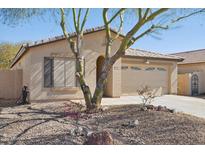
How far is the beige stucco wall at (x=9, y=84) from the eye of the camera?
1897 cm

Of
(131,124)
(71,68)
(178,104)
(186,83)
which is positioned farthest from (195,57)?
(131,124)

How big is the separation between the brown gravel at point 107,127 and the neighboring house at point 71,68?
4.17 meters

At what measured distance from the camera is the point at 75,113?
36.2 feet

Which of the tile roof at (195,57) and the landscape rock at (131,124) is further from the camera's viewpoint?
the tile roof at (195,57)

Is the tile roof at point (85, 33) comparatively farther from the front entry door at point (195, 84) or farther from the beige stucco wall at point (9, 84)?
the front entry door at point (195, 84)

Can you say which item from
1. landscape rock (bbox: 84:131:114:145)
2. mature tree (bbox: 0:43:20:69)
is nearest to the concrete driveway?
landscape rock (bbox: 84:131:114:145)

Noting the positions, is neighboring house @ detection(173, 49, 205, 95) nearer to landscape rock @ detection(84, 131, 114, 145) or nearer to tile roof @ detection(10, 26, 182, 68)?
tile roof @ detection(10, 26, 182, 68)

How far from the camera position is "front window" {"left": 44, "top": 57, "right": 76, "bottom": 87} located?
612 inches

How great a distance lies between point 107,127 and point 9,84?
12.5m

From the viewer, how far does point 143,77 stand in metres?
20.7

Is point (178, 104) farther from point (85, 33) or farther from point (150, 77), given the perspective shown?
point (85, 33)

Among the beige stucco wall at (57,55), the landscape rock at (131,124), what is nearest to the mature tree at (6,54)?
the beige stucco wall at (57,55)
